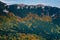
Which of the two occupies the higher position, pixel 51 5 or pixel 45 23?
pixel 51 5

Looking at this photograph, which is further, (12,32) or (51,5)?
(51,5)

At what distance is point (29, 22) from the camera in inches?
115

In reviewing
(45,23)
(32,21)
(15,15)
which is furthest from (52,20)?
(15,15)

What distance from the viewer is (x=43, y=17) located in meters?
2.98

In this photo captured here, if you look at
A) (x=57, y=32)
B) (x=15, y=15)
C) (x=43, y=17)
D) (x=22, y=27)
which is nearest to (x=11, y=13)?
(x=15, y=15)

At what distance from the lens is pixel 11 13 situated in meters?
2.92

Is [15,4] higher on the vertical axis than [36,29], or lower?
higher

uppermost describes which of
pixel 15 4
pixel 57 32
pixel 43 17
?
pixel 15 4

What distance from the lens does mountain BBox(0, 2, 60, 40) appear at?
2861 millimetres

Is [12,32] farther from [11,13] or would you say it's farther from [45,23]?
[45,23]

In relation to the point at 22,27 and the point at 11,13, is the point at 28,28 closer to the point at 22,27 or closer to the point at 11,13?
the point at 22,27

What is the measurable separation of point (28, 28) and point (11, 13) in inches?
13.0

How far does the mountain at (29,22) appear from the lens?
2861 mm

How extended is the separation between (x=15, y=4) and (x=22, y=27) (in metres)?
0.36
